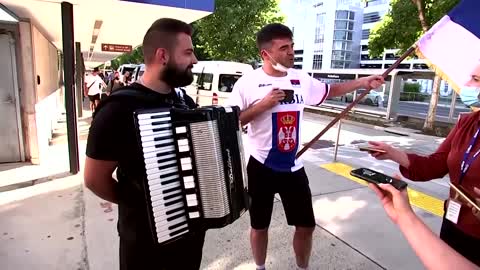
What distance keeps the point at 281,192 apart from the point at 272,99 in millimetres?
683

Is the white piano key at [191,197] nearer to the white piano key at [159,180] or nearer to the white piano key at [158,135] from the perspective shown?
the white piano key at [159,180]

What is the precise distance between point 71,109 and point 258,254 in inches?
164

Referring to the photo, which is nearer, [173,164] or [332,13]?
[173,164]

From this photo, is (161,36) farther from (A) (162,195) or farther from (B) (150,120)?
(A) (162,195)

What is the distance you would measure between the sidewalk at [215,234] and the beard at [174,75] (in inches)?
71.9

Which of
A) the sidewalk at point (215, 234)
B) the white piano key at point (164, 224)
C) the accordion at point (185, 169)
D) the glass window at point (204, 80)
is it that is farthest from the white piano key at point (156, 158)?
the glass window at point (204, 80)

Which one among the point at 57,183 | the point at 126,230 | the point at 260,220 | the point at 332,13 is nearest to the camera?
the point at 126,230

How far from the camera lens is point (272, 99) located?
2.38 meters

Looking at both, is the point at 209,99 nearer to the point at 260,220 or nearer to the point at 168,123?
the point at 260,220

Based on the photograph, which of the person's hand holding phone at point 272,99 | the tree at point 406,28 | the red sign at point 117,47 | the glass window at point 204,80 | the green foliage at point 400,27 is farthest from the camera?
the red sign at point 117,47

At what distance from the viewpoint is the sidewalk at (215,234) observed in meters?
3.14

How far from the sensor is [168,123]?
1.56 meters

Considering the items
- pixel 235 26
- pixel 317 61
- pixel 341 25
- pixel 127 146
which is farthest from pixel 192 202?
pixel 341 25

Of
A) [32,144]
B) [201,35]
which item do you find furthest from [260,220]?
[201,35]
